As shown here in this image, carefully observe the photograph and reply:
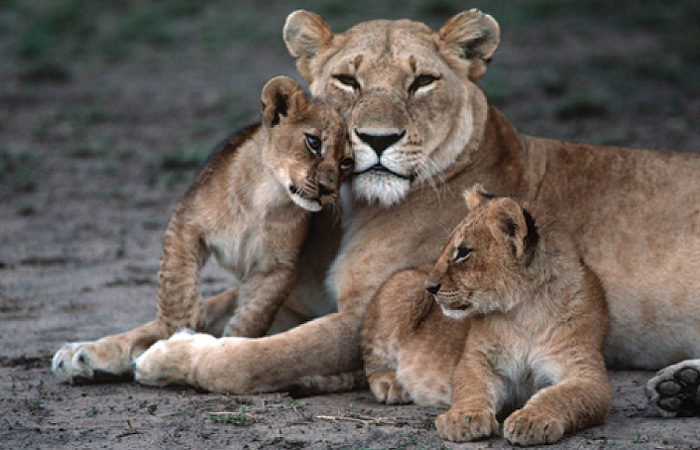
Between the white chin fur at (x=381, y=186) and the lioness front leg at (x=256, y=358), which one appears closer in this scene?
the lioness front leg at (x=256, y=358)

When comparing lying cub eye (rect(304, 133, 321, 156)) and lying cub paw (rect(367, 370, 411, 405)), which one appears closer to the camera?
lying cub paw (rect(367, 370, 411, 405))

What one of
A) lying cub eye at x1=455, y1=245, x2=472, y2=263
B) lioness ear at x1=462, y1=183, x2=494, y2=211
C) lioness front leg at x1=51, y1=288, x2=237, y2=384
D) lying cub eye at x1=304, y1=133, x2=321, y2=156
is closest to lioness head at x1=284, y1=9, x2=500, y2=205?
lying cub eye at x1=304, y1=133, x2=321, y2=156

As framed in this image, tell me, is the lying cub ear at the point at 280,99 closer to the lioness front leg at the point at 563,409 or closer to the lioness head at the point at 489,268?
the lioness head at the point at 489,268

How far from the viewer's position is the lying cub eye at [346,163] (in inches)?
182

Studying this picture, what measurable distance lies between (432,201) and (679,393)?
131cm

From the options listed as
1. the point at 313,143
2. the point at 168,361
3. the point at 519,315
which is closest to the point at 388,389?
the point at 519,315

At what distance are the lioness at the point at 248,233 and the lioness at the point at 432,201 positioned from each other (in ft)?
0.58

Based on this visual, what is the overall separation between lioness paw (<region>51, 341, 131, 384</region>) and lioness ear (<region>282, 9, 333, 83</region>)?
1495 mm

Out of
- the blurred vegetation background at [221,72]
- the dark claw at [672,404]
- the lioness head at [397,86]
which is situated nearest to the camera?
the dark claw at [672,404]

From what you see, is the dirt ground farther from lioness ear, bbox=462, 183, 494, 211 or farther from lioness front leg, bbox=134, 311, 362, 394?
lioness ear, bbox=462, 183, 494, 211

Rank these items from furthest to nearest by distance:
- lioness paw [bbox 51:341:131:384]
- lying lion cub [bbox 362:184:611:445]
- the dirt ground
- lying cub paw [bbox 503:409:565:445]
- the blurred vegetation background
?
the blurred vegetation background → lioness paw [bbox 51:341:131:384] → the dirt ground → lying lion cub [bbox 362:184:611:445] → lying cub paw [bbox 503:409:565:445]

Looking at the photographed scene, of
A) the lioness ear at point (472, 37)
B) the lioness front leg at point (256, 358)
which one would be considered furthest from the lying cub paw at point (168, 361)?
the lioness ear at point (472, 37)

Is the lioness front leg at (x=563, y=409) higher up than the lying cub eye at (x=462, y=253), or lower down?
lower down

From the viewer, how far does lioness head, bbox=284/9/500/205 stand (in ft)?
15.3
